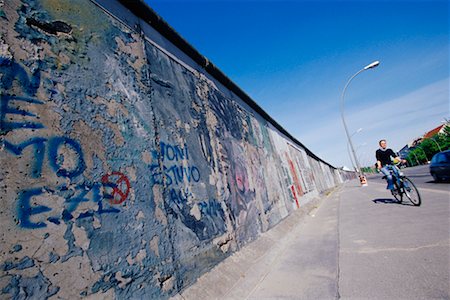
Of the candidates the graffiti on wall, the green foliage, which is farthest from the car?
the green foliage

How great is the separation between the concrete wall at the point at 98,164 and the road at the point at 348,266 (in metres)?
0.29

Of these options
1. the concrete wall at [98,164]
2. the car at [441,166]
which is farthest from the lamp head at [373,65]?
the concrete wall at [98,164]

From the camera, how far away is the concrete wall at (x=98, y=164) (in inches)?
54.7

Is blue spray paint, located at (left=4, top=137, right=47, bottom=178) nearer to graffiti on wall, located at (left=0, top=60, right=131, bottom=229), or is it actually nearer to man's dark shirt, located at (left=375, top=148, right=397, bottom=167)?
graffiti on wall, located at (left=0, top=60, right=131, bottom=229)

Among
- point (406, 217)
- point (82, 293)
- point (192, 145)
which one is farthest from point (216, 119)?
point (406, 217)

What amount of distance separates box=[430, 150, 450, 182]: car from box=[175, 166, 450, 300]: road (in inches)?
274

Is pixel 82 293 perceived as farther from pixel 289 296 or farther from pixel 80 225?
pixel 289 296

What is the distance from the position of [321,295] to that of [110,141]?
7.30ft

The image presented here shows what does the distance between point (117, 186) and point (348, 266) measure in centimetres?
249

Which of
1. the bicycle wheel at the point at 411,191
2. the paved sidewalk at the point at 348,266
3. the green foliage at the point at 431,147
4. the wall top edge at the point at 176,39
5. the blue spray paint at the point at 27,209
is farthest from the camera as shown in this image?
Answer: the green foliage at the point at 431,147

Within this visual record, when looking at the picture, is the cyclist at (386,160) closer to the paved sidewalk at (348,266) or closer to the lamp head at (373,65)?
the paved sidewalk at (348,266)

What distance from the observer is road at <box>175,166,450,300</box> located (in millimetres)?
1969

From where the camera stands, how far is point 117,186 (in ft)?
6.29

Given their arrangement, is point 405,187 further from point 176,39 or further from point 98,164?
point 98,164
